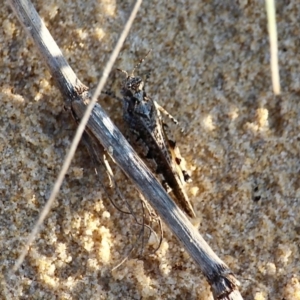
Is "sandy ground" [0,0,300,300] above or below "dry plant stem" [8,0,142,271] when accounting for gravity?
below

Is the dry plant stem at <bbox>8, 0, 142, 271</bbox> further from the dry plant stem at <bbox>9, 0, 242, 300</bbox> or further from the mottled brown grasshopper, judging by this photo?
the mottled brown grasshopper

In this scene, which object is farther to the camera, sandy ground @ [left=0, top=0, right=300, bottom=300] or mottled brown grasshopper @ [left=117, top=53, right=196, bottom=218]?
mottled brown grasshopper @ [left=117, top=53, right=196, bottom=218]

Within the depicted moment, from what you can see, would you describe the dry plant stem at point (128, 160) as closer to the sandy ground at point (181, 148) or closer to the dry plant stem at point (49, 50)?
the dry plant stem at point (49, 50)

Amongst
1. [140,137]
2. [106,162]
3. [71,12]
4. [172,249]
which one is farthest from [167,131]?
[71,12]

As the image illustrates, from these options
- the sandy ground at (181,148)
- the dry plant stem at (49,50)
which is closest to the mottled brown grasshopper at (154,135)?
the sandy ground at (181,148)

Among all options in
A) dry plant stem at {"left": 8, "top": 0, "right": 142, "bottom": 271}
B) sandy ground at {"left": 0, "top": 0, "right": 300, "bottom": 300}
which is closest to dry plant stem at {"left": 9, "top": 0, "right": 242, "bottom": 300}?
dry plant stem at {"left": 8, "top": 0, "right": 142, "bottom": 271}

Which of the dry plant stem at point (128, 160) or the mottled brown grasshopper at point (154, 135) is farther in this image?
the mottled brown grasshopper at point (154, 135)

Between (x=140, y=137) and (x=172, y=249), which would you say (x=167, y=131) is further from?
(x=172, y=249)
